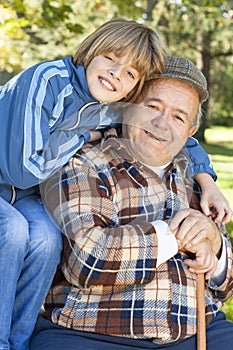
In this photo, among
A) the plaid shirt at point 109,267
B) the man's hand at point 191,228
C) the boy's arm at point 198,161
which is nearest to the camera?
the plaid shirt at point 109,267

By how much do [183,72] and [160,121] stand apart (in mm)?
238

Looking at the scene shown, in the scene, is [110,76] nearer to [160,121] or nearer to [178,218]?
[160,121]

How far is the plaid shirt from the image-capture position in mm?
2189

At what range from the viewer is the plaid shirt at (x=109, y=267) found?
→ 7.18 feet

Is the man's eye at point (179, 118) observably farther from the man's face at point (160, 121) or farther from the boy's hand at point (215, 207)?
the boy's hand at point (215, 207)

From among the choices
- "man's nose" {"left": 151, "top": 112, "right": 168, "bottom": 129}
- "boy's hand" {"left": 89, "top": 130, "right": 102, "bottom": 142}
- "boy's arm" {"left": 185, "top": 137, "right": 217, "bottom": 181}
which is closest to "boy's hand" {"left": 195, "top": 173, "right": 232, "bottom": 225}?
"boy's arm" {"left": 185, "top": 137, "right": 217, "bottom": 181}

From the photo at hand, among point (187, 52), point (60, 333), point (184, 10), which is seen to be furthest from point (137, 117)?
point (187, 52)

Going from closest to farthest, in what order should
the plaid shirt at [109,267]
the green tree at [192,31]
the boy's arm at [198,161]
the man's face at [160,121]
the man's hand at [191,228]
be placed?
the plaid shirt at [109,267]
the man's hand at [191,228]
the man's face at [160,121]
the boy's arm at [198,161]
the green tree at [192,31]

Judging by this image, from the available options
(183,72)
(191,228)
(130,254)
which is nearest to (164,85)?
(183,72)

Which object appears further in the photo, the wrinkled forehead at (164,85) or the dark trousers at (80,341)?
the wrinkled forehead at (164,85)

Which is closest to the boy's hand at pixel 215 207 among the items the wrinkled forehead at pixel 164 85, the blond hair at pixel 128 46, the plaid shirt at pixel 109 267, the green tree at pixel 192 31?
the plaid shirt at pixel 109 267

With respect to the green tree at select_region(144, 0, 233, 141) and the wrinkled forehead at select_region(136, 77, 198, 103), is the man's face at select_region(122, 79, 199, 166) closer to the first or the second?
the wrinkled forehead at select_region(136, 77, 198, 103)

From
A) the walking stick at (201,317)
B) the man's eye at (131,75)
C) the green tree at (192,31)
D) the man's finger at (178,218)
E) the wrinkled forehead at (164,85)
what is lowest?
the green tree at (192,31)

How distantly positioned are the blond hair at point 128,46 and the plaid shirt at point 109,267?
42 cm
